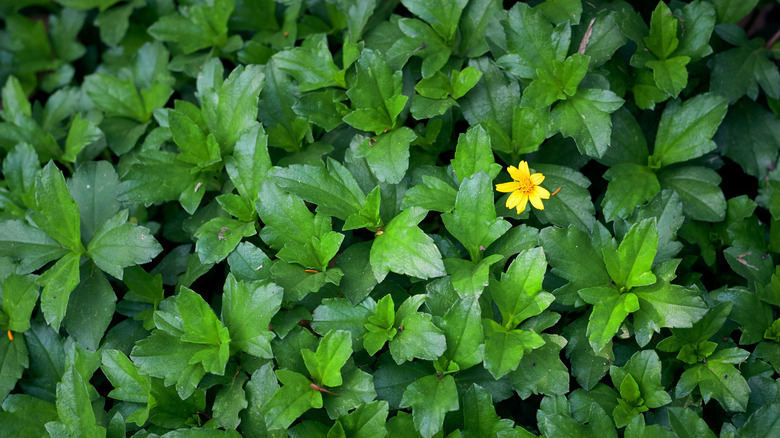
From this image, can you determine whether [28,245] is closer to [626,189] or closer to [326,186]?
[326,186]

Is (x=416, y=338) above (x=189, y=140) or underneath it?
underneath

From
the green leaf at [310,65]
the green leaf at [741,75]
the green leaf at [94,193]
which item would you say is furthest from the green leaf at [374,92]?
the green leaf at [741,75]

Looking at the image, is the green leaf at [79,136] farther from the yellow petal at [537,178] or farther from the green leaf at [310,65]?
the yellow petal at [537,178]

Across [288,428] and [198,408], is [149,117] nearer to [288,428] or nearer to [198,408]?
[198,408]

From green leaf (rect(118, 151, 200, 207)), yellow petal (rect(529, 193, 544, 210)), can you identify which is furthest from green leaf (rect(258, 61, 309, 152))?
yellow petal (rect(529, 193, 544, 210))

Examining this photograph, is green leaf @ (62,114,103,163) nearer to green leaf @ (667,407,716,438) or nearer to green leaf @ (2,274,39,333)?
green leaf @ (2,274,39,333)

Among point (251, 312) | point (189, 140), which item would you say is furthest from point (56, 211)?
point (251, 312)
